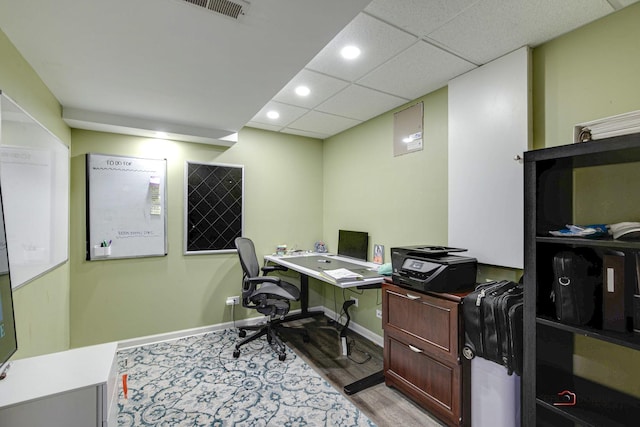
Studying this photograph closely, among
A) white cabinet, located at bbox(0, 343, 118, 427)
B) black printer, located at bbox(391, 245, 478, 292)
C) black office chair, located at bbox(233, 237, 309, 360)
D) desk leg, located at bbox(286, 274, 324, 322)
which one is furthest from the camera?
desk leg, located at bbox(286, 274, 324, 322)

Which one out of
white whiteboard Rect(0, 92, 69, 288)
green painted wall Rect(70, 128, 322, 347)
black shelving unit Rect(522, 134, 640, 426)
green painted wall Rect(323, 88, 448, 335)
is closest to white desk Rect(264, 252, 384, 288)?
green painted wall Rect(323, 88, 448, 335)

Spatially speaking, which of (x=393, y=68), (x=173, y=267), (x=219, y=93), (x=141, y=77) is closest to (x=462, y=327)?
(x=393, y=68)

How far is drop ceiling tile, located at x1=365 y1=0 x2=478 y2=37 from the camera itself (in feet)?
4.99

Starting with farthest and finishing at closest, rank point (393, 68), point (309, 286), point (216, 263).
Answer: point (309, 286)
point (216, 263)
point (393, 68)

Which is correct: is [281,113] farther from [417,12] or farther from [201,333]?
[201,333]

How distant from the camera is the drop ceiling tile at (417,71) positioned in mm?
1991

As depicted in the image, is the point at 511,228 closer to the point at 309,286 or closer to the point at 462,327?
the point at 462,327

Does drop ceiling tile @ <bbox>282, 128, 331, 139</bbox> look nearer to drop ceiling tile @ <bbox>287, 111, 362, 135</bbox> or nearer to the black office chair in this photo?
drop ceiling tile @ <bbox>287, 111, 362, 135</bbox>

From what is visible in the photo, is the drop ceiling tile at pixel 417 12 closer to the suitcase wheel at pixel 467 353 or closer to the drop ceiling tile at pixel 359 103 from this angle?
the drop ceiling tile at pixel 359 103

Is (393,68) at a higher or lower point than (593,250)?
higher

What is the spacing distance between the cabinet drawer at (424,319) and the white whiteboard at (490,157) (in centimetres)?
57

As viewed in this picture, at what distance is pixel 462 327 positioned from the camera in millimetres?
1773

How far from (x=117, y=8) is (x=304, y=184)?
2878 millimetres

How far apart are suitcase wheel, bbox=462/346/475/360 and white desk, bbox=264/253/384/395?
0.78 m
